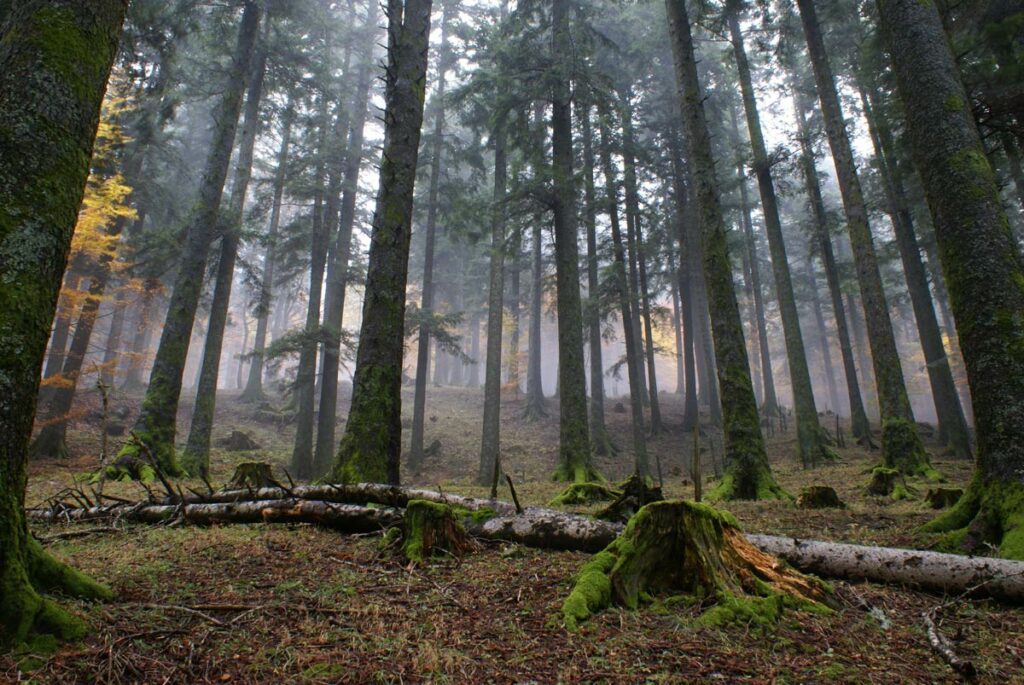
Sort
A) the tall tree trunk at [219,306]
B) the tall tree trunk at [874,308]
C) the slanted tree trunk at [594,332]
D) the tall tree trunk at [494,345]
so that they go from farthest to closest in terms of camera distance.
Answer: the slanted tree trunk at [594,332] → the tall tree trunk at [494,345] → the tall tree trunk at [219,306] → the tall tree trunk at [874,308]

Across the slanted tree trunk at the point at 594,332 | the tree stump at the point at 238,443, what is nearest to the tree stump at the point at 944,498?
the slanted tree trunk at the point at 594,332

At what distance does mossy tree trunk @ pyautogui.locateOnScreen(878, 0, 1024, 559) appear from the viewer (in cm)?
429

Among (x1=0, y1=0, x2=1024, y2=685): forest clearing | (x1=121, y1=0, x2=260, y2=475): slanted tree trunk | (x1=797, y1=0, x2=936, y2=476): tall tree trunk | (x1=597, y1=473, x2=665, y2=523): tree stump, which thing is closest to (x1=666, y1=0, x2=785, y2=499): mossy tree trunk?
(x1=0, y1=0, x2=1024, y2=685): forest clearing

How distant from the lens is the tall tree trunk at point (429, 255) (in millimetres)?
17469

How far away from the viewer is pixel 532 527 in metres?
4.94

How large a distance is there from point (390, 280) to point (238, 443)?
44.8ft

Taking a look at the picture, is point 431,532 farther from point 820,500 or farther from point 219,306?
point 219,306

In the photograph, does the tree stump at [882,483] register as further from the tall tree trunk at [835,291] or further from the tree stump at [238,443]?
the tree stump at [238,443]

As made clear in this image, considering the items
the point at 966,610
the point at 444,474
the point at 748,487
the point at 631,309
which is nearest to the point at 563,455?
the point at 748,487

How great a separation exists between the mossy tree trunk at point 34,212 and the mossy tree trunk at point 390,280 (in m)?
3.78

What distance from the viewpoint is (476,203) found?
1595 centimetres

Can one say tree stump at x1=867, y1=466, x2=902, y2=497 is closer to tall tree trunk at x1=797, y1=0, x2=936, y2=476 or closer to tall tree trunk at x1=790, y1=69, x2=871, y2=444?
tall tree trunk at x1=797, y1=0, x2=936, y2=476

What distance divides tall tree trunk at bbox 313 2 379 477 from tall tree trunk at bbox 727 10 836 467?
13.1 m

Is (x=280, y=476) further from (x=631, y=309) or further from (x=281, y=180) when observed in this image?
(x=631, y=309)
